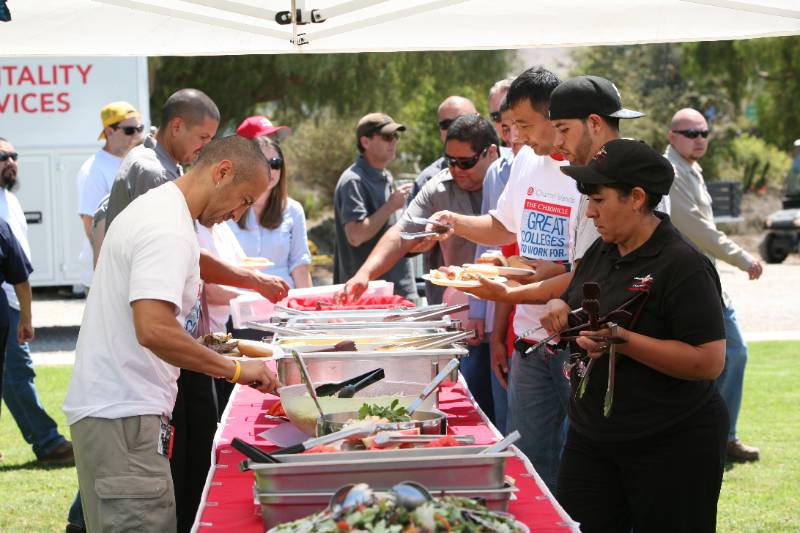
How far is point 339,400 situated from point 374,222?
357 centimetres

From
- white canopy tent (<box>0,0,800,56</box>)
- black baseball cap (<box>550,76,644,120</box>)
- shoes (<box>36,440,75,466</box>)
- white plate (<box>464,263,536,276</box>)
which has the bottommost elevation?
shoes (<box>36,440,75,466</box>)

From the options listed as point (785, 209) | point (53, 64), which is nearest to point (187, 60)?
point (53, 64)

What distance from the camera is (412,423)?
264 centimetres

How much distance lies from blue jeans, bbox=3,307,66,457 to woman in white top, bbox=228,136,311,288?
159 cm

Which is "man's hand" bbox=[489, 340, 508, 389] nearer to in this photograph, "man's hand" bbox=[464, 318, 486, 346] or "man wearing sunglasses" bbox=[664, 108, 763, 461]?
"man's hand" bbox=[464, 318, 486, 346]

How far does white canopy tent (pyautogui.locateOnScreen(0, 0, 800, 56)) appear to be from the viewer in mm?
4203

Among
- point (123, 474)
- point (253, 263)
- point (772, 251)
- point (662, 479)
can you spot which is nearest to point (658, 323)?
point (662, 479)

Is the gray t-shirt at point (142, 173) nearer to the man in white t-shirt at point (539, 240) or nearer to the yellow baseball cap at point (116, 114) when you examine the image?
the man in white t-shirt at point (539, 240)

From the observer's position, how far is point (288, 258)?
6098 mm

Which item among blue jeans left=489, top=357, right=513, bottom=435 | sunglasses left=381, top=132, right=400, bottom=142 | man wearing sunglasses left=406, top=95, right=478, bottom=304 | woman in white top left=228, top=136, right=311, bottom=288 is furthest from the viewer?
sunglasses left=381, top=132, right=400, bottom=142

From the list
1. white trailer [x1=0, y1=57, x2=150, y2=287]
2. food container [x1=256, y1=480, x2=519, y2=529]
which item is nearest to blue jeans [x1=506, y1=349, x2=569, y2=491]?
food container [x1=256, y1=480, x2=519, y2=529]

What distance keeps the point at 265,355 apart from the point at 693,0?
2.07m

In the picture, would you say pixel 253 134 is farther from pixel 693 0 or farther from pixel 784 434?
pixel 784 434

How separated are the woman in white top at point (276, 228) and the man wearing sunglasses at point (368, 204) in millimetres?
471
